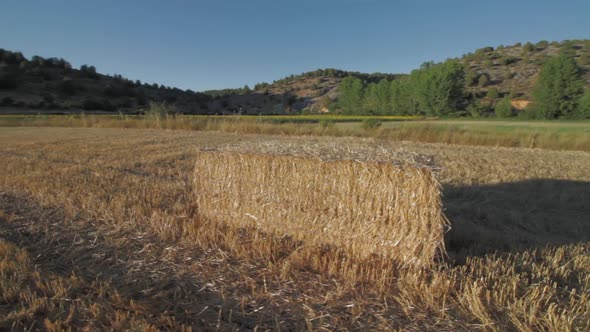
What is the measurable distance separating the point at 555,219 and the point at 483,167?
384 centimetres

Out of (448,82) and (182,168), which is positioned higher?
(448,82)

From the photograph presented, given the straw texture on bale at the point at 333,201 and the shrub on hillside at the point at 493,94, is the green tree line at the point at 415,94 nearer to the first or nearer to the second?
the shrub on hillside at the point at 493,94

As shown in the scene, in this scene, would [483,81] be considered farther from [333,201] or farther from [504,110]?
[333,201]

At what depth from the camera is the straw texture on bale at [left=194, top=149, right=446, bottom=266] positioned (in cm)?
247

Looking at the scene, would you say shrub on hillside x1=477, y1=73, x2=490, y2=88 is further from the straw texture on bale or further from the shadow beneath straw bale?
the straw texture on bale

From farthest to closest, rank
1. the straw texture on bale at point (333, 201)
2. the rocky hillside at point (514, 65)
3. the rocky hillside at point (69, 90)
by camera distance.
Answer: the rocky hillside at point (514, 65) < the rocky hillside at point (69, 90) < the straw texture on bale at point (333, 201)

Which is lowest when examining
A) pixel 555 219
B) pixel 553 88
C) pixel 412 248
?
pixel 555 219

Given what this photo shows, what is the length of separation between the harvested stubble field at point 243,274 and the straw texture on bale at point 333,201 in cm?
15

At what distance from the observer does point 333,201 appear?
2855mm

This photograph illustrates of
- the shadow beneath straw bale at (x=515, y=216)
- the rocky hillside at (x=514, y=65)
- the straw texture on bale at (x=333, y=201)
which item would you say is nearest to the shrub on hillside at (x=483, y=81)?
the rocky hillside at (x=514, y=65)

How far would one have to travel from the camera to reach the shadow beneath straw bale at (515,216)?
3.16 metres

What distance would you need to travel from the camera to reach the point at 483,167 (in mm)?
7598

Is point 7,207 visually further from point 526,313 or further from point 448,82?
point 448,82

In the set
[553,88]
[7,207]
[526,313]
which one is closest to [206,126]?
[7,207]
